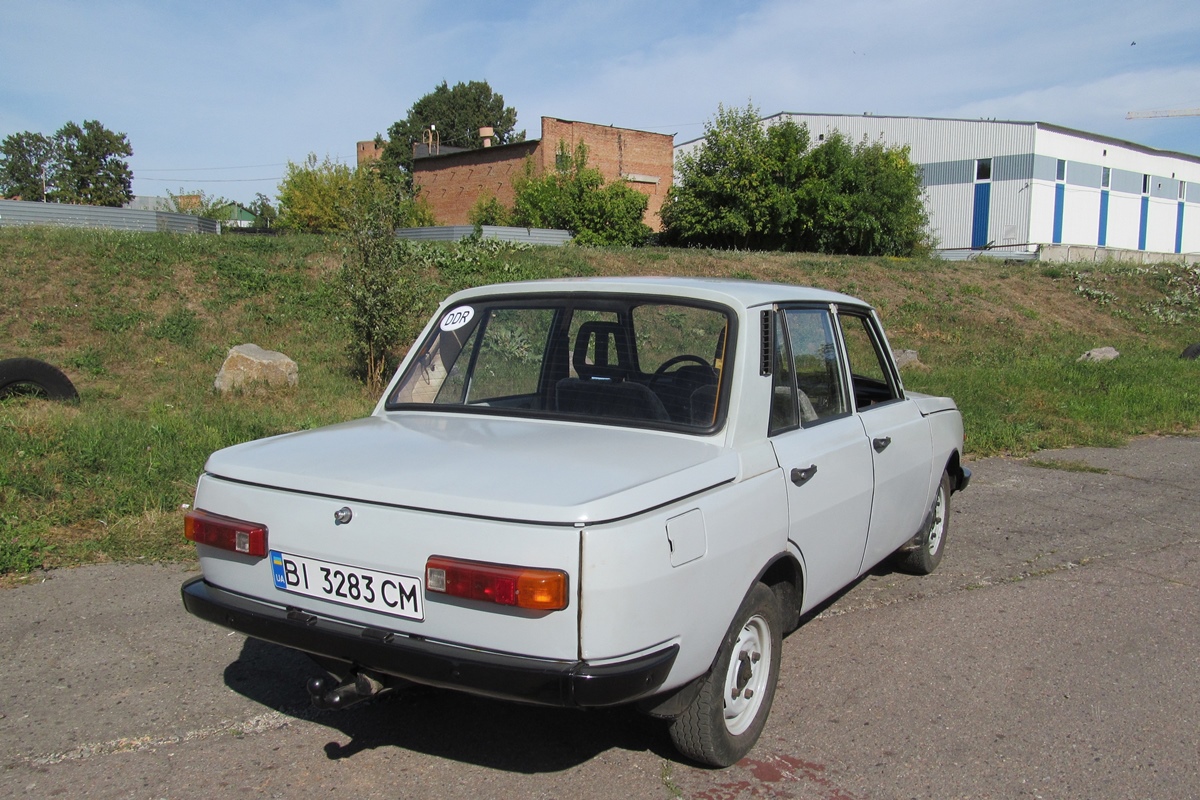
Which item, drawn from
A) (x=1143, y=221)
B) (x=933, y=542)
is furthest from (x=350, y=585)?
(x=1143, y=221)

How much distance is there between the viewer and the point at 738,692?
3262mm

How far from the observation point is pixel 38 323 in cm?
1395

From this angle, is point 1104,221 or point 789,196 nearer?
point 789,196

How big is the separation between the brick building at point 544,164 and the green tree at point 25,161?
48.3 metres

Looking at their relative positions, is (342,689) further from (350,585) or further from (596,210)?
(596,210)

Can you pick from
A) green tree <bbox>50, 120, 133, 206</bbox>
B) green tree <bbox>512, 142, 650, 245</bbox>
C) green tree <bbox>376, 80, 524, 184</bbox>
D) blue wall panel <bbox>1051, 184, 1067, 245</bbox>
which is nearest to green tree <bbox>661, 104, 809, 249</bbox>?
green tree <bbox>512, 142, 650, 245</bbox>

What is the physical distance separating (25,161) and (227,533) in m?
95.4

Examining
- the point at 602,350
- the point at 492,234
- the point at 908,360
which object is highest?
the point at 492,234

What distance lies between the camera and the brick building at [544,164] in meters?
44.5

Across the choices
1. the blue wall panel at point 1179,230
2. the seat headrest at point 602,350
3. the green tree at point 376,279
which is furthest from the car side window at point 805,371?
the blue wall panel at point 1179,230

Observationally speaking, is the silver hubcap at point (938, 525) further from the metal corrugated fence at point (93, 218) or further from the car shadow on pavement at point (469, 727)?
the metal corrugated fence at point (93, 218)

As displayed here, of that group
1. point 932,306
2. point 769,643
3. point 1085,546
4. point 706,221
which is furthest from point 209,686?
point 706,221

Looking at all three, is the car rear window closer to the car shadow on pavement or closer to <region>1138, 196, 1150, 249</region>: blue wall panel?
the car shadow on pavement

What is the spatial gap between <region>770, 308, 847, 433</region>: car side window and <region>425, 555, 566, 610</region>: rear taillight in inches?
52.0
